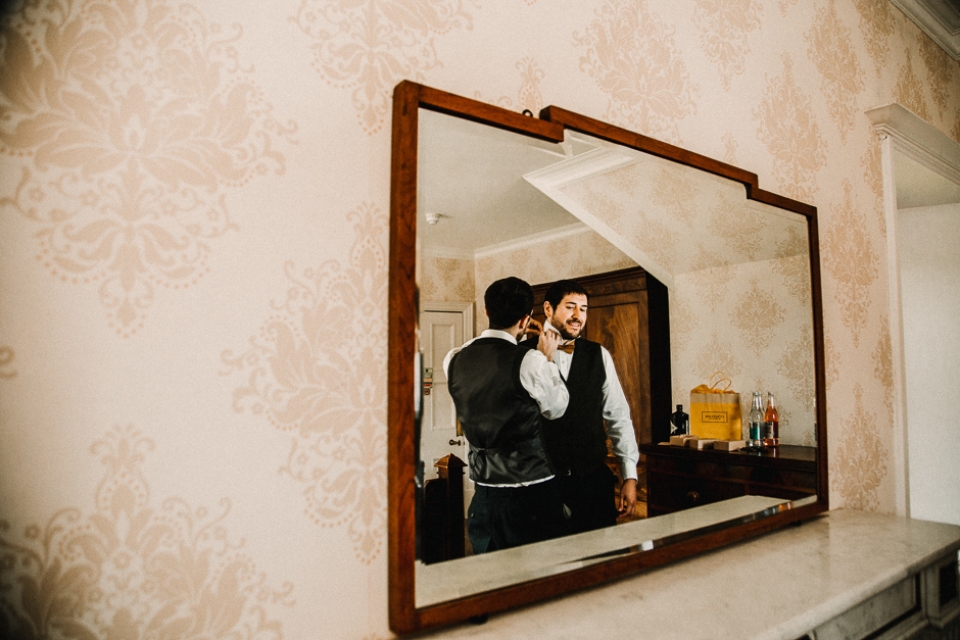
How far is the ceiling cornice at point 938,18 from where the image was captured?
2.29 metres

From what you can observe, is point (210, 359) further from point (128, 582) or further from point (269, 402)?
point (128, 582)

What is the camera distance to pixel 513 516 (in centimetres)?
96

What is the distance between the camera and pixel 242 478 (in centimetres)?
76

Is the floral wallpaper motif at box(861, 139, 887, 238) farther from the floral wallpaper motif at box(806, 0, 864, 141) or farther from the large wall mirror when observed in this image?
the large wall mirror

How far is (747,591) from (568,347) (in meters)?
0.59

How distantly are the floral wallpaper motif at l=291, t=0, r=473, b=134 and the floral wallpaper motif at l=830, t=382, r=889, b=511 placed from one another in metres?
1.66

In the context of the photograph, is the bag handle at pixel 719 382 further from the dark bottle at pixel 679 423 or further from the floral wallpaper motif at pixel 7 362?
the floral wallpaper motif at pixel 7 362

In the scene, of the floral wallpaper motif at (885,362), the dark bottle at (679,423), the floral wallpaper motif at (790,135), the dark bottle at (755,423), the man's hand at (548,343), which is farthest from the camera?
the floral wallpaper motif at (885,362)

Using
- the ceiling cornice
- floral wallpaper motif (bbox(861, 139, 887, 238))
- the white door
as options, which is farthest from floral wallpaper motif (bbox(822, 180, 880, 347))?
the white door

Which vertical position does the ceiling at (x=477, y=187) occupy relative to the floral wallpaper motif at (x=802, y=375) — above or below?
above

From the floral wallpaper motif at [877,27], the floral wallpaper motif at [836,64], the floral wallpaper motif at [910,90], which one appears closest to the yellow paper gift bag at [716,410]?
the floral wallpaper motif at [836,64]

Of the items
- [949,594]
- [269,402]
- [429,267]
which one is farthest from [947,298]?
[269,402]

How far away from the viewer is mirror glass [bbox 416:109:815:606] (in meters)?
0.90

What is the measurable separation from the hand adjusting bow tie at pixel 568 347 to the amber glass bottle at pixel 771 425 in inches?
27.0
